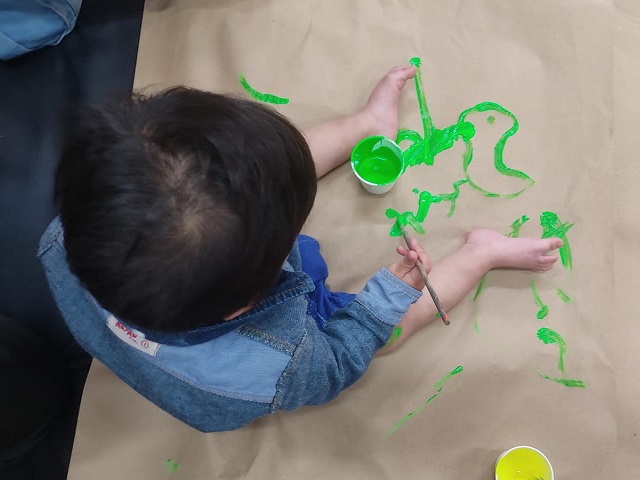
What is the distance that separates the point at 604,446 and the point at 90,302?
30.1 inches

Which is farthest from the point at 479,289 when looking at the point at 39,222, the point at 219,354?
the point at 39,222

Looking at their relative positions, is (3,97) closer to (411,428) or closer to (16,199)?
(16,199)

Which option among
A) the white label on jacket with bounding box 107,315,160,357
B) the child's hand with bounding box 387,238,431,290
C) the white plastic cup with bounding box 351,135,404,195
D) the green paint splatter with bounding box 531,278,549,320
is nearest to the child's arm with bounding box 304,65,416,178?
the white plastic cup with bounding box 351,135,404,195

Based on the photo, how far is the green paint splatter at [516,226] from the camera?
953mm

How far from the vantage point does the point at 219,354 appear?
61 cm

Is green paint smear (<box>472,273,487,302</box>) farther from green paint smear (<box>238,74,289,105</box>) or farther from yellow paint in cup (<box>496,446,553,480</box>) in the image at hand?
green paint smear (<box>238,74,289,105</box>)

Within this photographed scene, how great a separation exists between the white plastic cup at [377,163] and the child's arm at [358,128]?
0.07 ft

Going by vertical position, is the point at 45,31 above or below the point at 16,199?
above

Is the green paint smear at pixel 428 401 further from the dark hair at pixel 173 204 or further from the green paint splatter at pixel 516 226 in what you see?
the dark hair at pixel 173 204

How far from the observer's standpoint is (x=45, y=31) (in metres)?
1.00

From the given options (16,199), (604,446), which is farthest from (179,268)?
(604,446)

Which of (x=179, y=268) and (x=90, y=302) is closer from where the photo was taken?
(x=179, y=268)

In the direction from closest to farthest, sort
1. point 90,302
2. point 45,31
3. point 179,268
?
point 179,268, point 90,302, point 45,31

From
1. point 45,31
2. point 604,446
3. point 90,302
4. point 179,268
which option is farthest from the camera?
point 45,31
